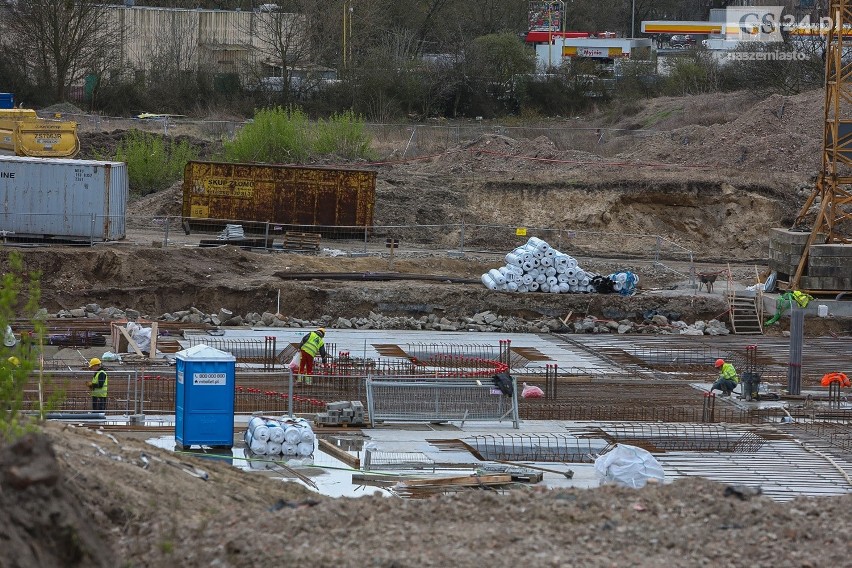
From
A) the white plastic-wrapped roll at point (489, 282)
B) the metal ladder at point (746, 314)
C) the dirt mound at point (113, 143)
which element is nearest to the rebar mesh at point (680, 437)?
the metal ladder at point (746, 314)

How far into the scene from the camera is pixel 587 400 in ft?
71.7

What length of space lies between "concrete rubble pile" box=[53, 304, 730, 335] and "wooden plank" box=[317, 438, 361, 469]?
1152cm

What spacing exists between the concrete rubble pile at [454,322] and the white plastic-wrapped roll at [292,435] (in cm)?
1229

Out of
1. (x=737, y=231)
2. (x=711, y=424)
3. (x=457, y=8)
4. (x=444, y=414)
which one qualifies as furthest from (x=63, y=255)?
(x=457, y=8)

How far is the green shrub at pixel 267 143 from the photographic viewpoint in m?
43.6

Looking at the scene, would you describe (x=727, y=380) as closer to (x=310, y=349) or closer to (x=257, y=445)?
(x=310, y=349)

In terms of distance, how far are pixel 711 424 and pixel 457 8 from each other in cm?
5904

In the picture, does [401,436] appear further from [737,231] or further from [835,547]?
[737,231]

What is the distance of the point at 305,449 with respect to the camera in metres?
16.1

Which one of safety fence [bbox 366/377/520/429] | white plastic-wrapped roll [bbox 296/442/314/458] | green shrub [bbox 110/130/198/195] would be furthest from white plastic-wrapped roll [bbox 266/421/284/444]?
green shrub [bbox 110/130/198/195]

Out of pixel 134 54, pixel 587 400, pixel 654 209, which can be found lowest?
pixel 587 400

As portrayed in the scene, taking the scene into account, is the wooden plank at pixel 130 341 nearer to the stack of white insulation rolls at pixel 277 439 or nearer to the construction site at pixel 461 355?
the construction site at pixel 461 355

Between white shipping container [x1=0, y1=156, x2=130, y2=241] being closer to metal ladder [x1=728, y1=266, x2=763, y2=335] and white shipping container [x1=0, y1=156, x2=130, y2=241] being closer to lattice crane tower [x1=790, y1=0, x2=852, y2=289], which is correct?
metal ladder [x1=728, y1=266, x2=763, y2=335]

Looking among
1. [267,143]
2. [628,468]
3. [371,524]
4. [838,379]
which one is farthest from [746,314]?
[371,524]
